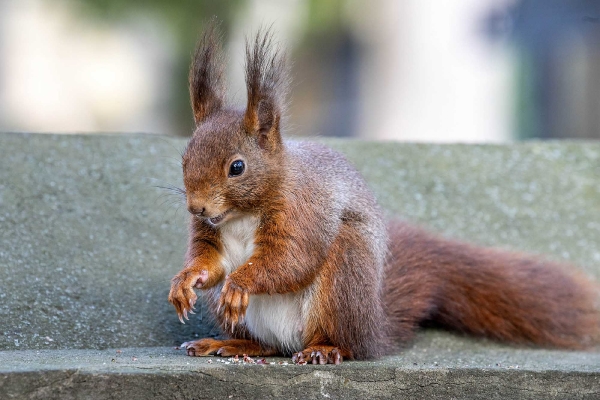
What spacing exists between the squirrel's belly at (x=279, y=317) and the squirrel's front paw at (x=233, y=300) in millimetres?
171

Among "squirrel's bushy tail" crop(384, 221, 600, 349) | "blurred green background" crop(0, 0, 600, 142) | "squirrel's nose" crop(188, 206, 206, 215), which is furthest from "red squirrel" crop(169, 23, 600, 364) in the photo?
"blurred green background" crop(0, 0, 600, 142)

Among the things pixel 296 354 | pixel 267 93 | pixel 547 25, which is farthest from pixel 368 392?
pixel 547 25

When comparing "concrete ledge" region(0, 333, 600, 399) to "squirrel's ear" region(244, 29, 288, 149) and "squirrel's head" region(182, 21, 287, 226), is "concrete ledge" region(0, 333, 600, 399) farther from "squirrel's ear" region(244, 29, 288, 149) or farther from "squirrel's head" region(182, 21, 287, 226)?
"squirrel's ear" region(244, 29, 288, 149)

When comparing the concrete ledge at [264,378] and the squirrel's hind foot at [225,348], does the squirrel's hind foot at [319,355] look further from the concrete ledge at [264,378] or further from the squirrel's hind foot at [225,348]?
the squirrel's hind foot at [225,348]

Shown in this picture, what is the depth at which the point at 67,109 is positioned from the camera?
9.37 m

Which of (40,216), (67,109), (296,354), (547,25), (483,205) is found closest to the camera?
(296,354)

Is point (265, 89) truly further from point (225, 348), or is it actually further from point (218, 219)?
point (225, 348)

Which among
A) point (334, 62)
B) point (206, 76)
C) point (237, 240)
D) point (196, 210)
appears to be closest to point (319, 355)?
point (237, 240)

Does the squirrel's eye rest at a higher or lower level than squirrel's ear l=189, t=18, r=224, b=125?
lower

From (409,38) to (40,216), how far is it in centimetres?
914

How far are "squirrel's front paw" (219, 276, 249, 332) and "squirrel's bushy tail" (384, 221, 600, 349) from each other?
0.83 metres

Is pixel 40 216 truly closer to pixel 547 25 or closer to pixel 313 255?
pixel 313 255

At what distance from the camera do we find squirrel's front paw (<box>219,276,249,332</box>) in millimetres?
2459

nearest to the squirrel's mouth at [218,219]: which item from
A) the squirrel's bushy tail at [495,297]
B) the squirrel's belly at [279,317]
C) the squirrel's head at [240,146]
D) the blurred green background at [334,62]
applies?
the squirrel's head at [240,146]
